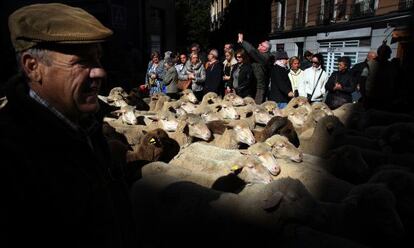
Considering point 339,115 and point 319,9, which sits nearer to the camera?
point 339,115

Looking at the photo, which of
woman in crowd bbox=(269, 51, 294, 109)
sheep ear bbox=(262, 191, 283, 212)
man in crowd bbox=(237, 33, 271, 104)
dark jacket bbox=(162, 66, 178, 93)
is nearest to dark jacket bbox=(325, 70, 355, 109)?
woman in crowd bbox=(269, 51, 294, 109)

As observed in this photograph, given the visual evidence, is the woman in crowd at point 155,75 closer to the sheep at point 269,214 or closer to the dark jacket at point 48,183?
the sheep at point 269,214

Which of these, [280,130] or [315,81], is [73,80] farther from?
[315,81]

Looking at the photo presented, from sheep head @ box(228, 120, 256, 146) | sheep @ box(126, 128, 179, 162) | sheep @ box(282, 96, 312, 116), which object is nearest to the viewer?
sheep @ box(126, 128, 179, 162)

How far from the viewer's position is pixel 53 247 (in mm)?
1101

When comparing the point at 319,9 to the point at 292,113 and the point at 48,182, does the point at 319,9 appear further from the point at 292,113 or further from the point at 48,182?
the point at 48,182

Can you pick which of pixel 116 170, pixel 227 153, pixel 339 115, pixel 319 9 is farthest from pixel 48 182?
pixel 319 9

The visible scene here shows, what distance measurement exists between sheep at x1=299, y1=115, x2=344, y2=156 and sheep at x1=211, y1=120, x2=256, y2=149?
3.25 feet

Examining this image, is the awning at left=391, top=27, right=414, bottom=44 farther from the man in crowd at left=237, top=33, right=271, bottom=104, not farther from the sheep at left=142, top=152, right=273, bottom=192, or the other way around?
the sheep at left=142, top=152, right=273, bottom=192

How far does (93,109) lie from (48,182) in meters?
0.35

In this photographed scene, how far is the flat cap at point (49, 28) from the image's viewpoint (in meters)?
1.15

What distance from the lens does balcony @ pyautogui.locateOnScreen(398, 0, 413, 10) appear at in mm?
11437

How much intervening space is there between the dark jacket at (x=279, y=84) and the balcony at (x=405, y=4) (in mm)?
7217

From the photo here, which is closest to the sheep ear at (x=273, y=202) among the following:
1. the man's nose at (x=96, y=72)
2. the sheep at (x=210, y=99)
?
the man's nose at (x=96, y=72)
